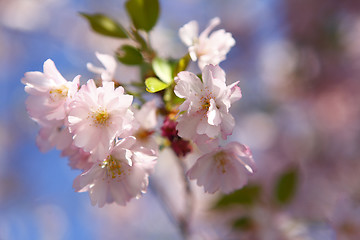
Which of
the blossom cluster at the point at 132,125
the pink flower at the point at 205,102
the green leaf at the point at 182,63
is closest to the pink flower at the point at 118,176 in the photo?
the blossom cluster at the point at 132,125

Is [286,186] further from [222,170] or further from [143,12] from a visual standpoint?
[143,12]

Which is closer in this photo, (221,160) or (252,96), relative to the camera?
(221,160)

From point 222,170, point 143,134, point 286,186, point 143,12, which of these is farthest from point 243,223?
point 143,12

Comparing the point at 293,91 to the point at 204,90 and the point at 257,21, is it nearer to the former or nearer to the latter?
the point at 257,21

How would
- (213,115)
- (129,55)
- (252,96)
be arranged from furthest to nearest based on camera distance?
(252,96)
(129,55)
(213,115)

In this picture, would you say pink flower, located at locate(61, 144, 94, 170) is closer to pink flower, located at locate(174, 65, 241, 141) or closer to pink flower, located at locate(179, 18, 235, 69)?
pink flower, located at locate(174, 65, 241, 141)

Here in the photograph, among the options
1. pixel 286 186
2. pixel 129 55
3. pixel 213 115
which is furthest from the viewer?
pixel 286 186
